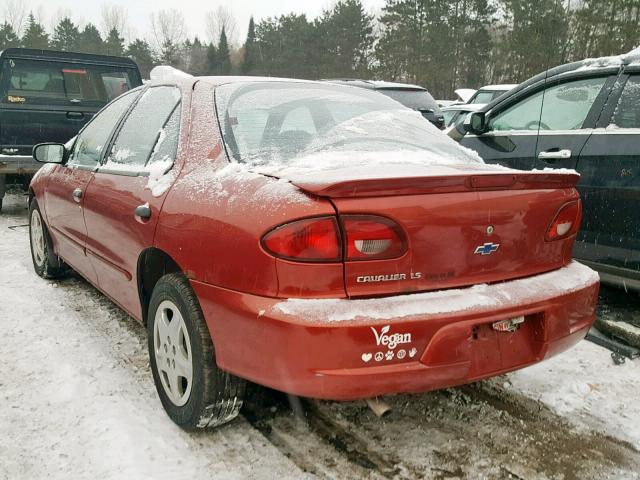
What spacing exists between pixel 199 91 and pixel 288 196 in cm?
108

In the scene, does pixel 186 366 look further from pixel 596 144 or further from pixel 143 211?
pixel 596 144

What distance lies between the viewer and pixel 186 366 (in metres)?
2.34

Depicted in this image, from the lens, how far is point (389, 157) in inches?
94.8

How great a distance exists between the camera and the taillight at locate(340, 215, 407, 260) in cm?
189

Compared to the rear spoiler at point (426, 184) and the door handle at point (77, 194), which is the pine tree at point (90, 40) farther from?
the rear spoiler at point (426, 184)

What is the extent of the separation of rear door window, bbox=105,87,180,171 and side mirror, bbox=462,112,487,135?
2572 mm

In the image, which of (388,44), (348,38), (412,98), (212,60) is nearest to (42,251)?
(412,98)

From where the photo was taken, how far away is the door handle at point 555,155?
3.86 meters

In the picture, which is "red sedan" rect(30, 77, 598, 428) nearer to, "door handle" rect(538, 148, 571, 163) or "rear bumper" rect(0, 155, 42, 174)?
"door handle" rect(538, 148, 571, 163)

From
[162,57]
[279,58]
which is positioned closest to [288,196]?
[279,58]

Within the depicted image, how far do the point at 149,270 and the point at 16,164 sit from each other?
4.96 metres

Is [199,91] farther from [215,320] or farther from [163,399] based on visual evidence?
[163,399]

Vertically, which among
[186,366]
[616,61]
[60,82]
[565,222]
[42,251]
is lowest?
[42,251]

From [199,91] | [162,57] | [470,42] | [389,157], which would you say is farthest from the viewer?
[162,57]
